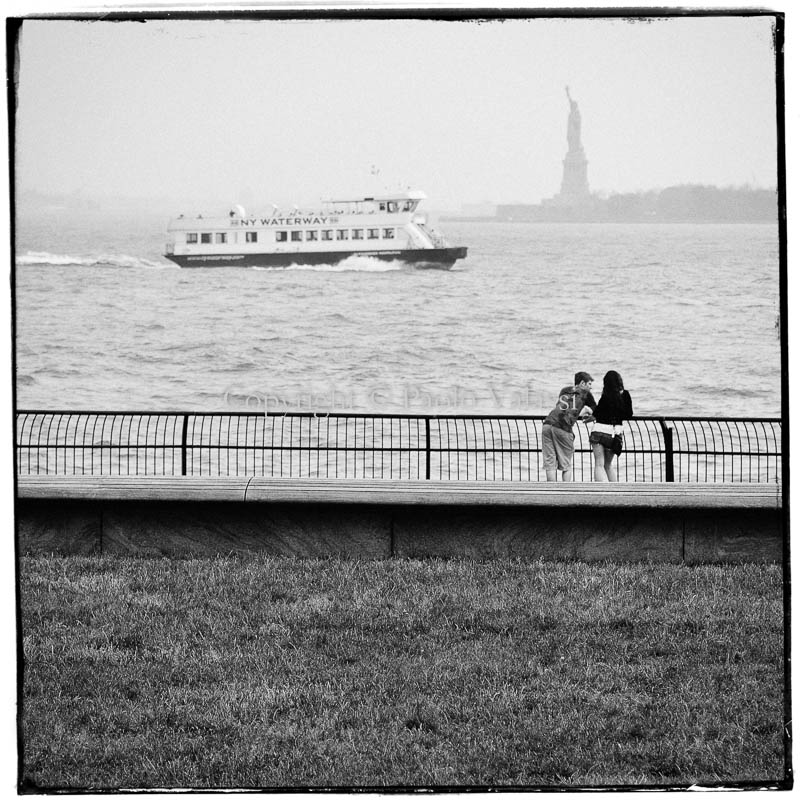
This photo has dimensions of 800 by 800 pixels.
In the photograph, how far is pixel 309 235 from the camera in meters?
19.4

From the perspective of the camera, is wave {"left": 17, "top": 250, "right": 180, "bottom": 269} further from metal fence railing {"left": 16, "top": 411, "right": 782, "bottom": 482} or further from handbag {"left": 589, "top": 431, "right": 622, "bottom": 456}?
handbag {"left": 589, "top": 431, "right": 622, "bottom": 456}

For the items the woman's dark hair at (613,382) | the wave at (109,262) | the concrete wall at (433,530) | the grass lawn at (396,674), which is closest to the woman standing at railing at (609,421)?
the woman's dark hair at (613,382)

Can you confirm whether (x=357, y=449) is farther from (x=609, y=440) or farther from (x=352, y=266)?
(x=352, y=266)

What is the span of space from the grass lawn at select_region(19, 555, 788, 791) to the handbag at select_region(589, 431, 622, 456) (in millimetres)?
2725

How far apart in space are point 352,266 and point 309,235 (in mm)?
943

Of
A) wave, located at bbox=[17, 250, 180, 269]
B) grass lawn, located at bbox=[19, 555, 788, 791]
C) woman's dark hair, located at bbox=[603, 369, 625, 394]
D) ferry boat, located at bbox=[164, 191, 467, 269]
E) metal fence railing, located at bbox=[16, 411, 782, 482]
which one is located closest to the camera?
grass lawn, located at bbox=[19, 555, 788, 791]

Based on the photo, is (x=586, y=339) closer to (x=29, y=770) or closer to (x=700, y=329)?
(x=700, y=329)

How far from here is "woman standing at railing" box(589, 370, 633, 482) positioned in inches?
368

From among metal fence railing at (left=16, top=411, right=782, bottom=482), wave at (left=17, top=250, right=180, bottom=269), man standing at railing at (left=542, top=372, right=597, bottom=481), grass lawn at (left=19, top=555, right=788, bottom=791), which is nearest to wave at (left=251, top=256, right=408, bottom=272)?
wave at (left=17, top=250, right=180, bottom=269)

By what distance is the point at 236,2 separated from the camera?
349cm

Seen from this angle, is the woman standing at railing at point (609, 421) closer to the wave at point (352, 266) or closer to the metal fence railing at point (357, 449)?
the metal fence railing at point (357, 449)

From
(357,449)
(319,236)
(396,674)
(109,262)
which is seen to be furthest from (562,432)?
(319,236)

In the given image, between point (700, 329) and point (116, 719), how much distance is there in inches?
409

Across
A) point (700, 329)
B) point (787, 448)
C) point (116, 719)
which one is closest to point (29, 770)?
point (116, 719)
